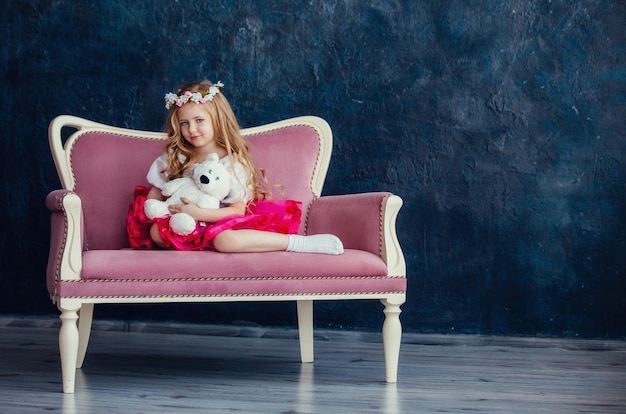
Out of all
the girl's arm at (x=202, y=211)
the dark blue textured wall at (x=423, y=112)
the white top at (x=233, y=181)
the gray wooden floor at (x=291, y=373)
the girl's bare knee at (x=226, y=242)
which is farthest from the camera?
the dark blue textured wall at (x=423, y=112)

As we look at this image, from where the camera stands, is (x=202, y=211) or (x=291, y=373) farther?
(x=291, y=373)

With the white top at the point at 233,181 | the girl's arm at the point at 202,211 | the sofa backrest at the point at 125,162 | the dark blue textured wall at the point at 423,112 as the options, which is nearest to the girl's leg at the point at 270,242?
the girl's arm at the point at 202,211

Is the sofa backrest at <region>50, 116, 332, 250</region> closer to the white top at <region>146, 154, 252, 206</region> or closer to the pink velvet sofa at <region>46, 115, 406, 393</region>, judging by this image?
the pink velvet sofa at <region>46, 115, 406, 393</region>

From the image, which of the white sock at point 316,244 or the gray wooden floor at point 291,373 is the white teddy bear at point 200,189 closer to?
the white sock at point 316,244

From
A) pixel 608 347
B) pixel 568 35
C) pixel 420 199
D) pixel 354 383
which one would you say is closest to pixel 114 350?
pixel 354 383

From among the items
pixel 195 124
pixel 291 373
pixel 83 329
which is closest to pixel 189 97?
pixel 195 124

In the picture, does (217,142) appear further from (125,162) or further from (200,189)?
(125,162)

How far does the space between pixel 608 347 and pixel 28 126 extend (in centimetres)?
269

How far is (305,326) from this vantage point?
3.31 m

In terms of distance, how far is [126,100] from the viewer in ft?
13.1

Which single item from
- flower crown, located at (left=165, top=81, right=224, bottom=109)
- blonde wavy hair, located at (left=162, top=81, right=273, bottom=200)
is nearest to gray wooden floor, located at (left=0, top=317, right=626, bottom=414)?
blonde wavy hair, located at (left=162, top=81, right=273, bottom=200)

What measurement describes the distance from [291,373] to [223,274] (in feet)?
1.81

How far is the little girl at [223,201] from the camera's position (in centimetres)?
291

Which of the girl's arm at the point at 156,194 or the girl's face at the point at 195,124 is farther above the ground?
the girl's face at the point at 195,124
